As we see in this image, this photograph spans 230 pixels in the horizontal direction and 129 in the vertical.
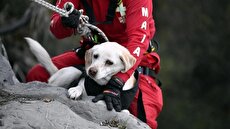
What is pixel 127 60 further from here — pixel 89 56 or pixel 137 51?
pixel 89 56

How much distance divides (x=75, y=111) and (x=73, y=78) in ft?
2.74

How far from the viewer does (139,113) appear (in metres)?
6.34

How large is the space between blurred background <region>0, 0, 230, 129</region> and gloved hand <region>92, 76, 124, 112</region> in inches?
495

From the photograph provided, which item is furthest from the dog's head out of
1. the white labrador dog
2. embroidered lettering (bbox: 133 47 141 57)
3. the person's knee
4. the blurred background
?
the blurred background

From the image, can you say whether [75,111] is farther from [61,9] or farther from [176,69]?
[176,69]

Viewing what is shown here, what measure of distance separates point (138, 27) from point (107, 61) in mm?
474

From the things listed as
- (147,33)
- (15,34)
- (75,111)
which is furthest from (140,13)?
(15,34)

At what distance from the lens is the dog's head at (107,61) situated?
5902 mm

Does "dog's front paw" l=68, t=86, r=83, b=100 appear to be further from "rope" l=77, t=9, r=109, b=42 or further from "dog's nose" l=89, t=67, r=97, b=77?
"rope" l=77, t=9, r=109, b=42

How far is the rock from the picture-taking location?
17.1 ft

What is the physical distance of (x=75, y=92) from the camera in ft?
19.1

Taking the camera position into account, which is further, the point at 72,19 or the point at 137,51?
the point at 137,51

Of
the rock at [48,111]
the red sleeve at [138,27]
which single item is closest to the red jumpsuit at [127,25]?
the red sleeve at [138,27]

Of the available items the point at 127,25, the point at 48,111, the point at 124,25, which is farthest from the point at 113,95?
the point at 124,25
